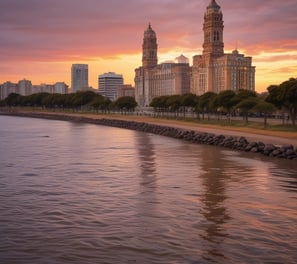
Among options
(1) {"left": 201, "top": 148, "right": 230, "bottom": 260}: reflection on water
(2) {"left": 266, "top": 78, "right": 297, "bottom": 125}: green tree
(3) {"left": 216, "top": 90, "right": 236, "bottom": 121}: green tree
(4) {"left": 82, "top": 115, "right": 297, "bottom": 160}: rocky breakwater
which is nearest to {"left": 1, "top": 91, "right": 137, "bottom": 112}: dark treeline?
(3) {"left": 216, "top": 90, "right": 236, "bottom": 121}: green tree

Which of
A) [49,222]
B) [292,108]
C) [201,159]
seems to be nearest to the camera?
[49,222]

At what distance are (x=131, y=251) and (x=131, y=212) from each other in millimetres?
4782

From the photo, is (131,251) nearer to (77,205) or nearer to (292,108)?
(77,205)

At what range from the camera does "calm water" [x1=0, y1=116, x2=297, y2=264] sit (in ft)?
46.6

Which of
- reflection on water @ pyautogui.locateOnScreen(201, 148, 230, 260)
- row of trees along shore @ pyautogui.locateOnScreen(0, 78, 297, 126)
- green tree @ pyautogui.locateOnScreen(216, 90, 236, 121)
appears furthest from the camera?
green tree @ pyautogui.locateOnScreen(216, 90, 236, 121)

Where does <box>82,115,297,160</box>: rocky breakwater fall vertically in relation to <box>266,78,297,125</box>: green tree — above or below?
below

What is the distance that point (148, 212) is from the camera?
62.4 ft

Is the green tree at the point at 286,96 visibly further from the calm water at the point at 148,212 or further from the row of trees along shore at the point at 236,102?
the calm water at the point at 148,212

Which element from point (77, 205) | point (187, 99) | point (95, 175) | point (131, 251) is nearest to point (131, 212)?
point (77, 205)

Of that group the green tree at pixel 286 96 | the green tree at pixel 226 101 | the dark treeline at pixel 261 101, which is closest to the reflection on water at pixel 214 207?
the green tree at pixel 286 96

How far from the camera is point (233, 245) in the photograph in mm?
14766

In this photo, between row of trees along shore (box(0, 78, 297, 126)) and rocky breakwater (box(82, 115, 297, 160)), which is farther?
row of trees along shore (box(0, 78, 297, 126))

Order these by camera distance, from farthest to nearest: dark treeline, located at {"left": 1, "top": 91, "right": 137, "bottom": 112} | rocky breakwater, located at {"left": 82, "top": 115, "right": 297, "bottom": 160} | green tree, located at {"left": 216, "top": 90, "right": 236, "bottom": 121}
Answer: dark treeline, located at {"left": 1, "top": 91, "right": 137, "bottom": 112}
green tree, located at {"left": 216, "top": 90, "right": 236, "bottom": 121}
rocky breakwater, located at {"left": 82, "top": 115, "right": 297, "bottom": 160}

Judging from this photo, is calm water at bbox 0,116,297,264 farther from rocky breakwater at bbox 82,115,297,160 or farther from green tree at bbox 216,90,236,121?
green tree at bbox 216,90,236,121
